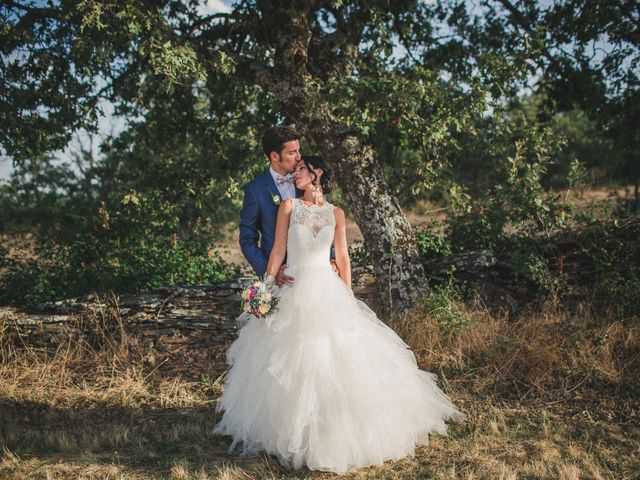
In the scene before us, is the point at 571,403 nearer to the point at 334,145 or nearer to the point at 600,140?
the point at 334,145

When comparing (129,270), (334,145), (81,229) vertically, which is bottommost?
(129,270)

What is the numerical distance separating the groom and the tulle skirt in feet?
1.44

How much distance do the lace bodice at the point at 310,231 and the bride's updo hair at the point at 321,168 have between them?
0.16m

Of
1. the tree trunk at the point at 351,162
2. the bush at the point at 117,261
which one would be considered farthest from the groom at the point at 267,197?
the bush at the point at 117,261

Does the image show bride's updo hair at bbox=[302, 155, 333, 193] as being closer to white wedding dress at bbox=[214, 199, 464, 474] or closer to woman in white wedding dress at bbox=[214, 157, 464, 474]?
woman in white wedding dress at bbox=[214, 157, 464, 474]

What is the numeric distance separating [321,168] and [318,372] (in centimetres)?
166

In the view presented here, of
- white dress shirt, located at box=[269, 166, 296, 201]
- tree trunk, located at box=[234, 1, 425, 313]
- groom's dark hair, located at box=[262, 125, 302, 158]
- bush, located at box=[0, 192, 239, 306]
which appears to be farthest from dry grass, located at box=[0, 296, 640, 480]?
groom's dark hair, located at box=[262, 125, 302, 158]

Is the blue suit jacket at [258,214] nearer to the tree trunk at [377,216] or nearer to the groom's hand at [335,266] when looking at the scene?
the groom's hand at [335,266]

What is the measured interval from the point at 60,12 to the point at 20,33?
0.75 meters

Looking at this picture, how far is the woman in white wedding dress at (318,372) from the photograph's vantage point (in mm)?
3850

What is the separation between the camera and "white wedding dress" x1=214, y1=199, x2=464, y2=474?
3.84 m

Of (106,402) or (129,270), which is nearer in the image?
(106,402)

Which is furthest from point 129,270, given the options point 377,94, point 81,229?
point 377,94

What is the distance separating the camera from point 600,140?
20.4 metres
